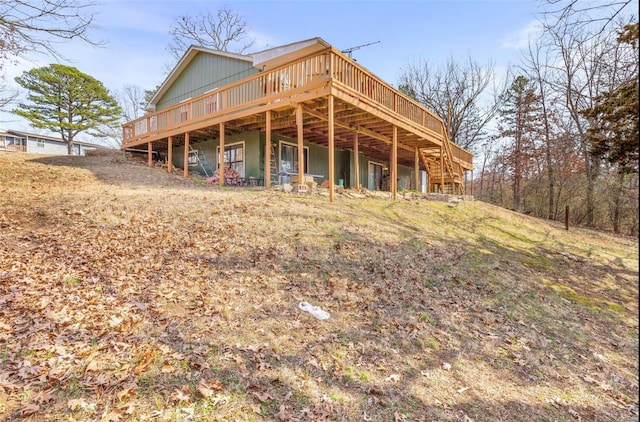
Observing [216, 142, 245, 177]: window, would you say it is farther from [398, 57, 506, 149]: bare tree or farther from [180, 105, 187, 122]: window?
[398, 57, 506, 149]: bare tree

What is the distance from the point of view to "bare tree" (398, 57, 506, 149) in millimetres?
25016

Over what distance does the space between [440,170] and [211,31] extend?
22.3m

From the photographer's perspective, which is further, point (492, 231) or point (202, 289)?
point (492, 231)

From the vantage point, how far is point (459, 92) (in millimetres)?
25359

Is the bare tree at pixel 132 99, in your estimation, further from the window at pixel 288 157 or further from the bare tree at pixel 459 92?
the window at pixel 288 157

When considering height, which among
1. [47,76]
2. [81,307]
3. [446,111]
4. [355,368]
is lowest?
[355,368]

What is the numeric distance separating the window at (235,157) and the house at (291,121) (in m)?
0.04

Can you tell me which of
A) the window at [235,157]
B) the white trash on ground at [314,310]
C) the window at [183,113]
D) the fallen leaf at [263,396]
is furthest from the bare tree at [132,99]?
the fallen leaf at [263,396]

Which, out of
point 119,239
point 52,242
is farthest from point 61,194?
point 119,239

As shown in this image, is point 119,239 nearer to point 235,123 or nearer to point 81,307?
point 81,307

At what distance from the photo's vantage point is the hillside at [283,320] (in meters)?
2.63

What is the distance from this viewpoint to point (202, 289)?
4.14 meters

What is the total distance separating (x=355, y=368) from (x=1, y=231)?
6306 millimetres

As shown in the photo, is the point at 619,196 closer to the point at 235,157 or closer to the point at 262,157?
the point at 262,157
